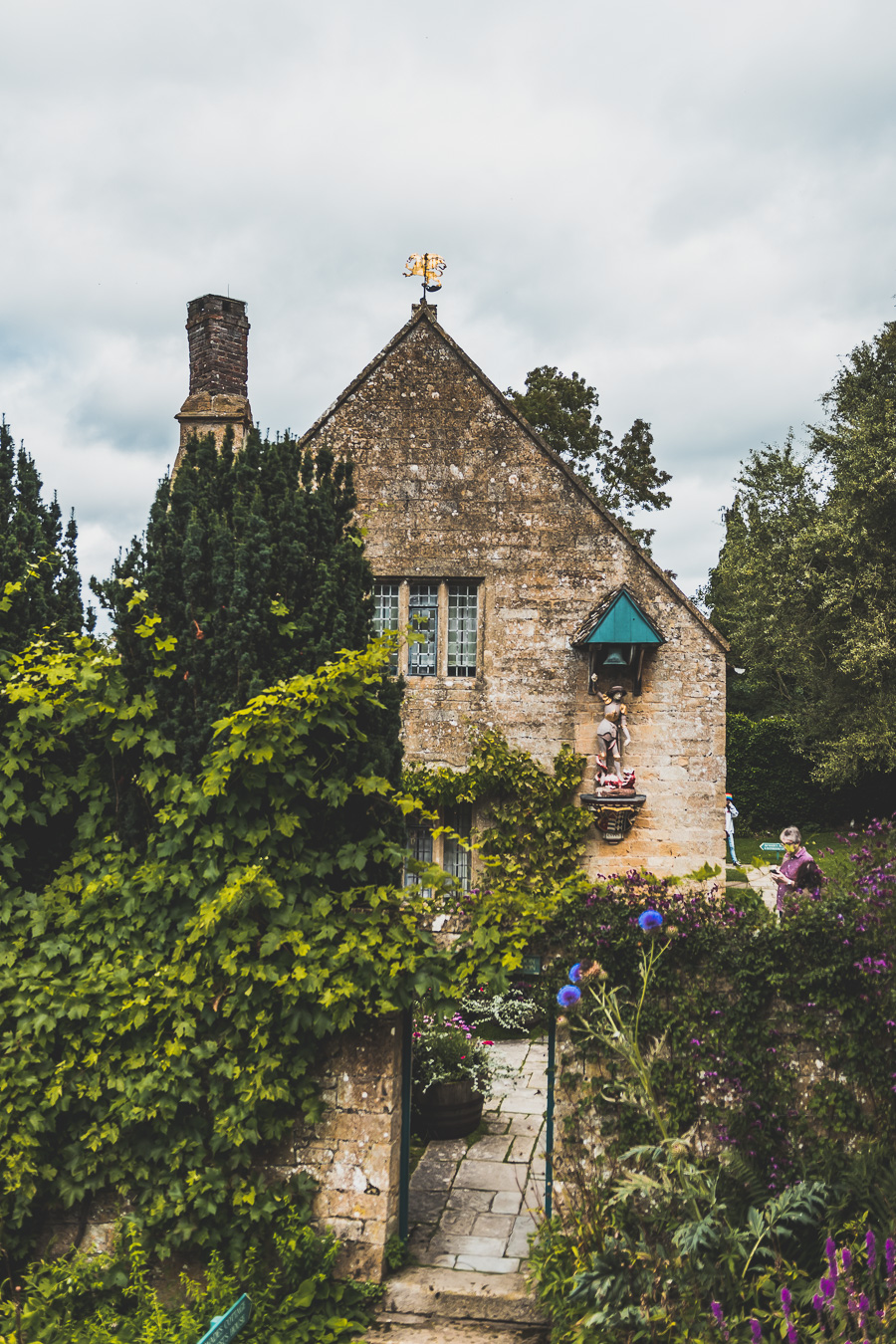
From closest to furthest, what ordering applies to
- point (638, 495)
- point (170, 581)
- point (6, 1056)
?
point (6, 1056) → point (170, 581) → point (638, 495)

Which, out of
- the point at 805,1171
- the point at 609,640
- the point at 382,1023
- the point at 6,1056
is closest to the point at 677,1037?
the point at 805,1171

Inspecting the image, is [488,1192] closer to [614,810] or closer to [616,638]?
[614,810]

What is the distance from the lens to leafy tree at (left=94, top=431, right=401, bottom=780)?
18.2 ft

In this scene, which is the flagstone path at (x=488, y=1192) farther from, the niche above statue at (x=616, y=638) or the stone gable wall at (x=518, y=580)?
the niche above statue at (x=616, y=638)

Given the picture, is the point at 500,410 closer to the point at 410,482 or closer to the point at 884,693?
the point at 410,482

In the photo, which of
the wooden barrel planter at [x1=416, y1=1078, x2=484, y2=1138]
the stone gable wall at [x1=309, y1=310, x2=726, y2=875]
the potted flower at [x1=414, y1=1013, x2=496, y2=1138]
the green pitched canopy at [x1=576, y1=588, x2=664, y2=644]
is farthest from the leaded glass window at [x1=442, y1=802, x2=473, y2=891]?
the wooden barrel planter at [x1=416, y1=1078, x2=484, y2=1138]

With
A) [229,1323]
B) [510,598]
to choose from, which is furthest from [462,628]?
[229,1323]

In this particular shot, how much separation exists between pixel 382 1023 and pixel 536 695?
585 cm

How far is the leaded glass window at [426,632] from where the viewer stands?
11.3m

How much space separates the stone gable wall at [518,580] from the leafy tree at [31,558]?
476 cm

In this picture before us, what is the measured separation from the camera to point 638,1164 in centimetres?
531

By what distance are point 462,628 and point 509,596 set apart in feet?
2.31

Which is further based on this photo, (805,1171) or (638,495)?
(638,495)

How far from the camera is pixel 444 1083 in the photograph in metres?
8.34
